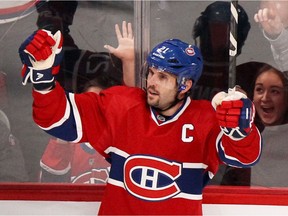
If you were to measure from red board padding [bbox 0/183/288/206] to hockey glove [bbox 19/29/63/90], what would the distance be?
51 cm

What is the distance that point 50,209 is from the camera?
87.4 inches

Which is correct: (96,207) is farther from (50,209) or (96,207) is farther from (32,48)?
(32,48)

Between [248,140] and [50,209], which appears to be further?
[50,209]

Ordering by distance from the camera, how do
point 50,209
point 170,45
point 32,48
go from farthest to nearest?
point 50,209 < point 170,45 < point 32,48

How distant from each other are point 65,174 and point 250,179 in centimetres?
62

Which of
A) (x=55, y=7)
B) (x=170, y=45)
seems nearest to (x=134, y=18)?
(x=55, y=7)

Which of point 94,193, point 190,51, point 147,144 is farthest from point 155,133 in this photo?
point 94,193

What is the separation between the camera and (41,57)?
1797 mm

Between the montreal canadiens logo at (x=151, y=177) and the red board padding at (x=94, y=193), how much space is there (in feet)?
0.91

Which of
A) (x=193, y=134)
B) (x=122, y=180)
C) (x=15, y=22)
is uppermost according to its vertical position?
(x=15, y=22)

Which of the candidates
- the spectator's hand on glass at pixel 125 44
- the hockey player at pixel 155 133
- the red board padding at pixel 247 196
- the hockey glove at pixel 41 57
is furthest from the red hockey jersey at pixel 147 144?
the spectator's hand on glass at pixel 125 44

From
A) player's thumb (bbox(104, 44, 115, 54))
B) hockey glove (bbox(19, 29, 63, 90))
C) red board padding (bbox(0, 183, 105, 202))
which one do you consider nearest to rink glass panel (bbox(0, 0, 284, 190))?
player's thumb (bbox(104, 44, 115, 54))

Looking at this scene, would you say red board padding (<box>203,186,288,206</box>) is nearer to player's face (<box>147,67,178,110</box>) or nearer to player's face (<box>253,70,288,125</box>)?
player's face (<box>253,70,288,125</box>)

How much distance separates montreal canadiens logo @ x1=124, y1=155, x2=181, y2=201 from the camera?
196 cm
